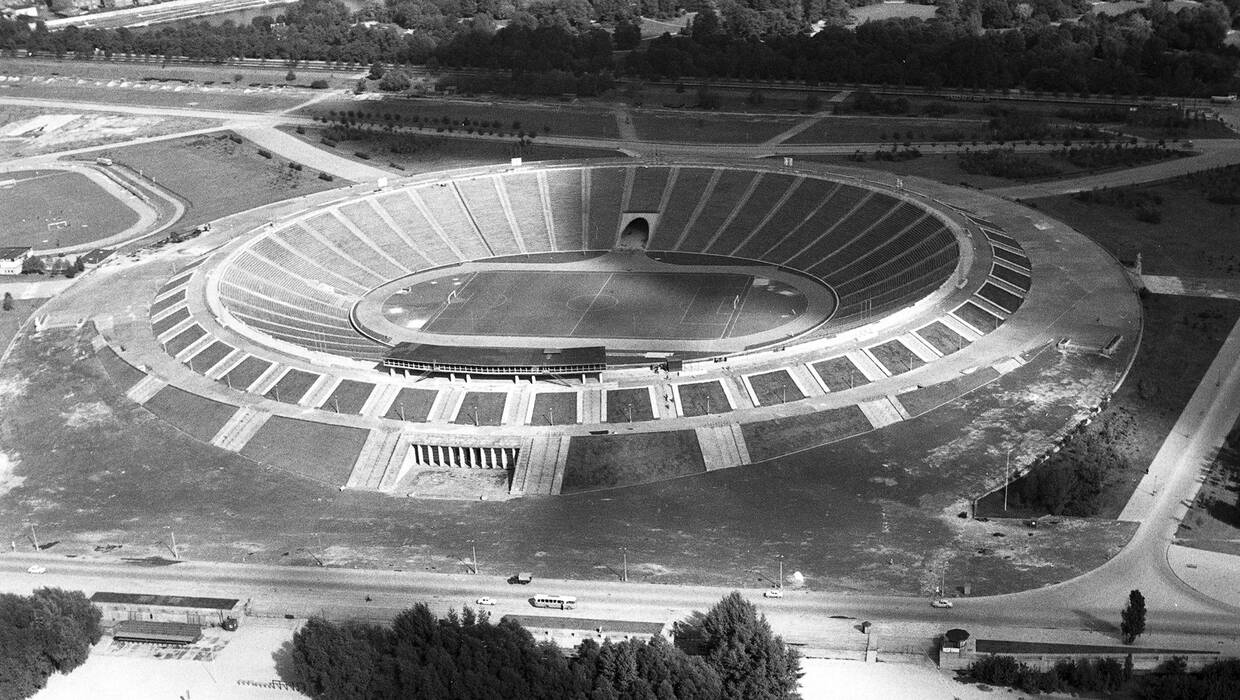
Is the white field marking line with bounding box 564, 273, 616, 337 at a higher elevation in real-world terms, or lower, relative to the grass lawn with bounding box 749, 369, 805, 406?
higher

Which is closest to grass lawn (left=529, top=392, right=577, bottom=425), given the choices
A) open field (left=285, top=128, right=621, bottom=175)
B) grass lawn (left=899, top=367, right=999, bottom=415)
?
grass lawn (left=899, top=367, right=999, bottom=415)

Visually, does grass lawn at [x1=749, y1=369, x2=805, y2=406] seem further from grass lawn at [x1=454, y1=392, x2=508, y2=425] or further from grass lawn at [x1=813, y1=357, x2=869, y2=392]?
grass lawn at [x1=454, y1=392, x2=508, y2=425]

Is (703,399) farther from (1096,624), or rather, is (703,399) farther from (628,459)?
(1096,624)

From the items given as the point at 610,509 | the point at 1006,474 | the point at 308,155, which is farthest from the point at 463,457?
the point at 308,155

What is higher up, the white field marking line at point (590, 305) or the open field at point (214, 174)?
the open field at point (214, 174)

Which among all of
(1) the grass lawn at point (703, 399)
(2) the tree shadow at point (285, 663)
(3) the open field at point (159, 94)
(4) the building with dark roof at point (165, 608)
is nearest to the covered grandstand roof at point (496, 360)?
(1) the grass lawn at point (703, 399)

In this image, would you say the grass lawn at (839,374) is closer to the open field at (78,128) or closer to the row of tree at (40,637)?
the row of tree at (40,637)
